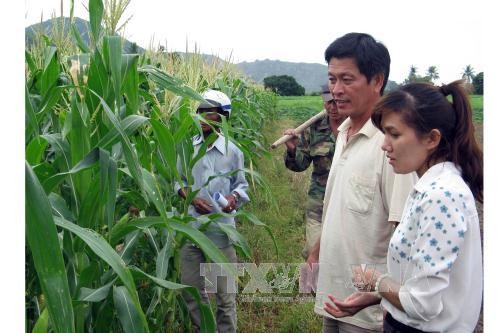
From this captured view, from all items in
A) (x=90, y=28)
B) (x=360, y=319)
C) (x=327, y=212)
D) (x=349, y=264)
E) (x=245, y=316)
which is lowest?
(x=245, y=316)

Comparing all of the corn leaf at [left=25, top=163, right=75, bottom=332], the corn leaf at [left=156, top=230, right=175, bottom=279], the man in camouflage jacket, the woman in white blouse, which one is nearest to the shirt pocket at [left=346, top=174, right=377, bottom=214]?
the woman in white blouse

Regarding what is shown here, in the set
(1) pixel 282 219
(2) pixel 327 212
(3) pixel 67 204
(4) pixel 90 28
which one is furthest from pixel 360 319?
(1) pixel 282 219

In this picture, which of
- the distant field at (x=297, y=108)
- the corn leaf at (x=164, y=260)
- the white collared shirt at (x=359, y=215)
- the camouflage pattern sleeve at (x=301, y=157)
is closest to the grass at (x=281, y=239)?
the camouflage pattern sleeve at (x=301, y=157)

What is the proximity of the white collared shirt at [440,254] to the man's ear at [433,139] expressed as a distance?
0.04 m

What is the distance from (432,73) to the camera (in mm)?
1105

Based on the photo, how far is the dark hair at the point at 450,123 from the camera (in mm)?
977

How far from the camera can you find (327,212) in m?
1.35

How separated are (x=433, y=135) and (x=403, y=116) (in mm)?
63

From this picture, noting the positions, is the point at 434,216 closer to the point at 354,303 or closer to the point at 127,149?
the point at 354,303

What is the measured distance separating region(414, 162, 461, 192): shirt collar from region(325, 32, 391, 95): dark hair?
15.2 inches

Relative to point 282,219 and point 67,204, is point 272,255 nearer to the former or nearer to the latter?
point 282,219

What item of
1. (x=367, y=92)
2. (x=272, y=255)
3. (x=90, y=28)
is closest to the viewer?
(x=90, y=28)

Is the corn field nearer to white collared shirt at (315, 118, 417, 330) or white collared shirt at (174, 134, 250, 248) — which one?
white collared shirt at (315, 118, 417, 330)

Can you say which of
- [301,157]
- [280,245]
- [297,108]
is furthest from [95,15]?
[297,108]
